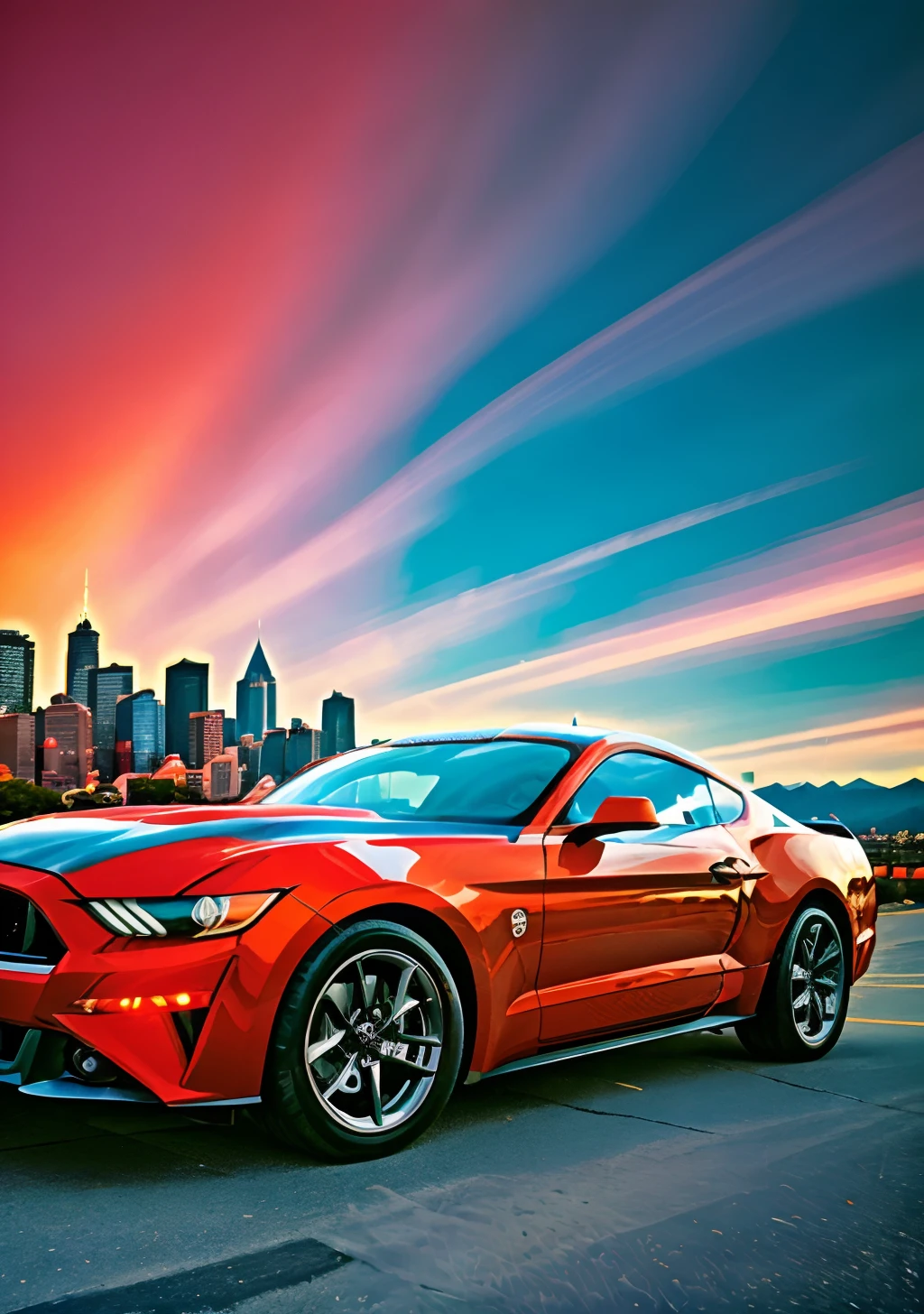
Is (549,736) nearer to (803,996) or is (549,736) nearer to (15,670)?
(803,996)

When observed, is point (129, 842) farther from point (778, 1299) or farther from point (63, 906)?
point (778, 1299)

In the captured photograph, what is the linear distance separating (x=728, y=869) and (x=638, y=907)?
2.43 ft

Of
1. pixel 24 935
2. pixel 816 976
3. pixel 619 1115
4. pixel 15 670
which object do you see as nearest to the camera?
pixel 24 935

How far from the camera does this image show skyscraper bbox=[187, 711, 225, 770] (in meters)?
159

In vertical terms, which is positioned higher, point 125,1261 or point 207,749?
point 207,749

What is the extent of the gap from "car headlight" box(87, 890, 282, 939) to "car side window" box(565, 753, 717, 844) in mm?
1597

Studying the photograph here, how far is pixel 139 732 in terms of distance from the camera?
166 m

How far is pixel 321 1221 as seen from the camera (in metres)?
2.95

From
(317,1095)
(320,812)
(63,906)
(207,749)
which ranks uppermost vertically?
(207,749)

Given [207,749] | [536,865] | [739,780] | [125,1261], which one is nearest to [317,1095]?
[125,1261]

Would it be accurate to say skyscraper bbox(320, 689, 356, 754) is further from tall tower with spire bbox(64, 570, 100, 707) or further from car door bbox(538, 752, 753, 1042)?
car door bbox(538, 752, 753, 1042)

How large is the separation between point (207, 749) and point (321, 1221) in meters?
163

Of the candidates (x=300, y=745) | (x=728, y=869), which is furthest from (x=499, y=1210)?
(x=300, y=745)

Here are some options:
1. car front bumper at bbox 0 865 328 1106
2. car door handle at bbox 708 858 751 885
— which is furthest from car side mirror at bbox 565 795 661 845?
car front bumper at bbox 0 865 328 1106
